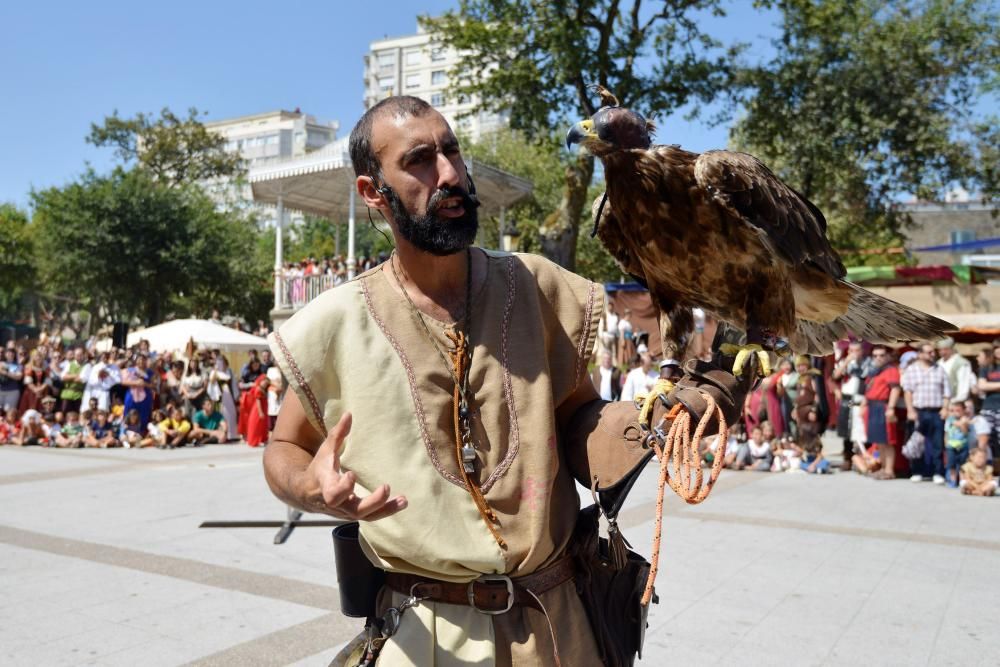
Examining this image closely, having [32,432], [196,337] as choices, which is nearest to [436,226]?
[32,432]

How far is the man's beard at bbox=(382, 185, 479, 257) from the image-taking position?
70.9 inches

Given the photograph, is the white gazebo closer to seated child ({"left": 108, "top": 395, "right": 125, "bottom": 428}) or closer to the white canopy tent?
the white canopy tent

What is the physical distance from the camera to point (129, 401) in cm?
1397

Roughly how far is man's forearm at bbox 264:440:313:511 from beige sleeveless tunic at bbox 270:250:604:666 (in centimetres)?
9

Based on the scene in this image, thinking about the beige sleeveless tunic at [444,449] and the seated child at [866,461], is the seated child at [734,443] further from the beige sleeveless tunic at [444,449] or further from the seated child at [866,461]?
the beige sleeveless tunic at [444,449]

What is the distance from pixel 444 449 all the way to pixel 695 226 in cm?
120

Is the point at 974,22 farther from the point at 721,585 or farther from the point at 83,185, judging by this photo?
the point at 83,185

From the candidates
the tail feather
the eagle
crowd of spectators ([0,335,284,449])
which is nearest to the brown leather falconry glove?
the eagle

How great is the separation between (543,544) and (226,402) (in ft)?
46.4

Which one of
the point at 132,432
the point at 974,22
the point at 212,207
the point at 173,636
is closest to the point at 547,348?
the point at 173,636

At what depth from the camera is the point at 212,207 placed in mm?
38406

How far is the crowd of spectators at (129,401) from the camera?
1375 centimetres

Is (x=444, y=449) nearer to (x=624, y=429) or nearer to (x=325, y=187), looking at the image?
(x=624, y=429)

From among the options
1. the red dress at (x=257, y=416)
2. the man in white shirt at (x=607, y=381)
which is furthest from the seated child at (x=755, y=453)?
the red dress at (x=257, y=416)
